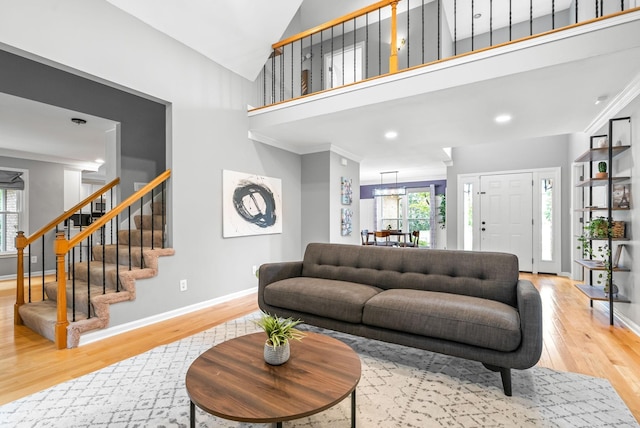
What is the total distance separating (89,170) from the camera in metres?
7.06

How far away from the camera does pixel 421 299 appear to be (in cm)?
222

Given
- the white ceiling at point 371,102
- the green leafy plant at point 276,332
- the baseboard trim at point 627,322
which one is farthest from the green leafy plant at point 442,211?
the green leafy plant at point 276,332

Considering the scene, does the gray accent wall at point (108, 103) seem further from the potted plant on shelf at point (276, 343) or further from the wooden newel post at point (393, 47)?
the potted plant on shelf at point (276, 343)

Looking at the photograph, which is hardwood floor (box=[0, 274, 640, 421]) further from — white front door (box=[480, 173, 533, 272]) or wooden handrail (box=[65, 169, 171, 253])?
white front door (box=[480, 173, 533, 272])

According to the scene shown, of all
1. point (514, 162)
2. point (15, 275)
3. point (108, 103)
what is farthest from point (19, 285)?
point (514, 162)

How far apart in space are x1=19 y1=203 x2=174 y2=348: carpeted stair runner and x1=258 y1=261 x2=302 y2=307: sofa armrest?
3.68ft

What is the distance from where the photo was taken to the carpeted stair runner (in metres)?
2.71

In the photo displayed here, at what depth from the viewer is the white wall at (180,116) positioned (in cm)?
257

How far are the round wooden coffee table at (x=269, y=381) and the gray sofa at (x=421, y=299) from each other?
2.17ft

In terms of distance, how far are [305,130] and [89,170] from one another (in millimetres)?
5756

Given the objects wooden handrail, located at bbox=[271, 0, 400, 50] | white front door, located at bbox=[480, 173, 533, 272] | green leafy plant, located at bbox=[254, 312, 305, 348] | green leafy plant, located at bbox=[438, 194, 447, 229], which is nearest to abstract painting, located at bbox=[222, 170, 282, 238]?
wooden handrail, located at bbox=[271, 0, 400, 50]

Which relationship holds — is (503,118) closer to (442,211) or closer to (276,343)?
(276,343)

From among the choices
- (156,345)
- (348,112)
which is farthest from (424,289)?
(156,345)

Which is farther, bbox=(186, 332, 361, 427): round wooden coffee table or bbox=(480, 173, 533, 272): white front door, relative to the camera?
bbox=(480, 173, 533, 272): white front door
